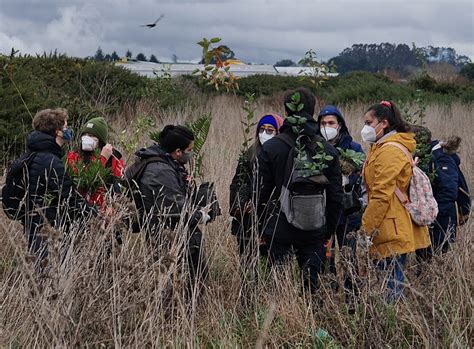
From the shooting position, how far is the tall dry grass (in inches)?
136

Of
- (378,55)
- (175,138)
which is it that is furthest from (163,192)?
(378,55)

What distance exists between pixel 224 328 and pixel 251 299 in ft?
1.40

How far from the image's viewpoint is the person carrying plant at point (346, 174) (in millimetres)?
4930

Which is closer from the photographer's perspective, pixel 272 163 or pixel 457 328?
pixel 457 328

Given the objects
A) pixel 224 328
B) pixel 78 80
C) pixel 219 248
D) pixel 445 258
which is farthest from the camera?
pixel 78 80

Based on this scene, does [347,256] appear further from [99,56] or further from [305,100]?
[99,56]

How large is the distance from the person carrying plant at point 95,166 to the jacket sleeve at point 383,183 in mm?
1856

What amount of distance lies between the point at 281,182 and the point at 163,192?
2.69 ft

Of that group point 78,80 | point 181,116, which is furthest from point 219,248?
point 78,80

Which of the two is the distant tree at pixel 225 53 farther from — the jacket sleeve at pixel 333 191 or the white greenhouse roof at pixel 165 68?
the jacket sleeve at pixel 333 191

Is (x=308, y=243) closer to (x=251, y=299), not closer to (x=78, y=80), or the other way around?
(x=251, y=299)

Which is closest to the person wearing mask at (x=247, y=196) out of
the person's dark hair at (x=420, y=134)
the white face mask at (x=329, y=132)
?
the white face mask at (x=329, y=132)

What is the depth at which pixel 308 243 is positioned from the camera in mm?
4535

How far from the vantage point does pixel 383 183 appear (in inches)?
177
